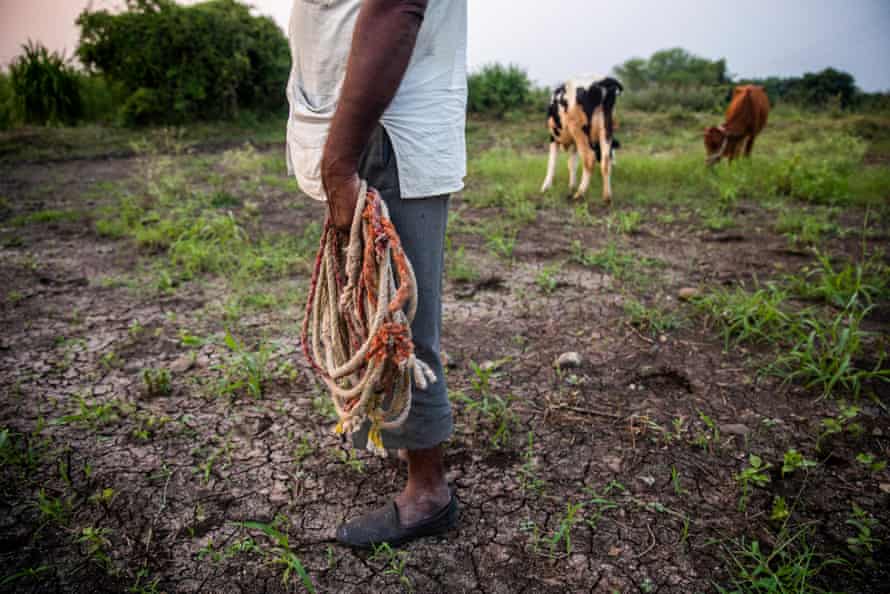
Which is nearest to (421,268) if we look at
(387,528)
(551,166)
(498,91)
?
(387,528)

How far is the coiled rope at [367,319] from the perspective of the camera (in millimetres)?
1145

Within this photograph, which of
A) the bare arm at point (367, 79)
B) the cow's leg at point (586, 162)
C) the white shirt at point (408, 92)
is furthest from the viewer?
the cow's leg at point (586, 162)

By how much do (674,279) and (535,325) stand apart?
1132 mm

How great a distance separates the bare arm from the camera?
1027mm

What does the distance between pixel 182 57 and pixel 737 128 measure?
30.8 ft

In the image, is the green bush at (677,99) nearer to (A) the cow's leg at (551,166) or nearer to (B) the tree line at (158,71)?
(B) the tree line at (158,71)

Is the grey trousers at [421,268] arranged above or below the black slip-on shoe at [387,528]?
above

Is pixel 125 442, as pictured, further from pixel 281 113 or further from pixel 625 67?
pixel 625 67

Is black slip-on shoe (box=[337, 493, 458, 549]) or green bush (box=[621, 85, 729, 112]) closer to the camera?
black slip-on shoe (box=[337, 493, 458, 549])

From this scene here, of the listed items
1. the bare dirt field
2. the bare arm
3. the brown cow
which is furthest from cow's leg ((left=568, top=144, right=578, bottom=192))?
the bare arm

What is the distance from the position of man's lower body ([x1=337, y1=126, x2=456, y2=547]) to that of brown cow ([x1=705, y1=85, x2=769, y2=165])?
6334mm

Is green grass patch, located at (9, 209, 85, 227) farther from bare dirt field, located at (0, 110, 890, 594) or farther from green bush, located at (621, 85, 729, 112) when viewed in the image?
green bush, located at (621, 85, 729, 112)

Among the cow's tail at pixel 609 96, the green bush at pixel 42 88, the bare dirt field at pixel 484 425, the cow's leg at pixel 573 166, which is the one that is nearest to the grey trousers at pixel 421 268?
the bare dirt field at pixel 484 425

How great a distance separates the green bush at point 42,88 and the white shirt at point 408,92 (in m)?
9.45
